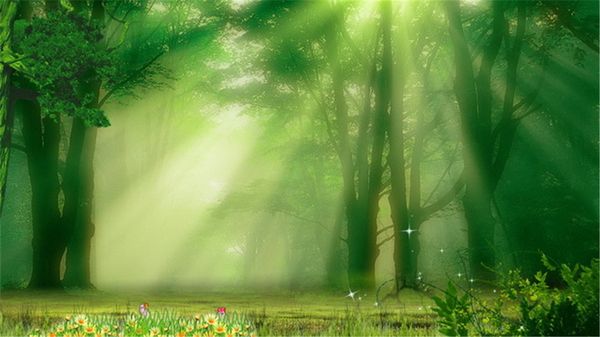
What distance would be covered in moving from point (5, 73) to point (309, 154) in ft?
67.3

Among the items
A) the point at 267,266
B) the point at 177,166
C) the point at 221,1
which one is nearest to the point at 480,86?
the point at 221,1

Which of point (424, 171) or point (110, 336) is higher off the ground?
point (424, 171)

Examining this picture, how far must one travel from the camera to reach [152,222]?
112ft

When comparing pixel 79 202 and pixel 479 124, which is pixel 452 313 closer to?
pixel 479 124

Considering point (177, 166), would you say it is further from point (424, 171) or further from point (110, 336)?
point (110, 336)

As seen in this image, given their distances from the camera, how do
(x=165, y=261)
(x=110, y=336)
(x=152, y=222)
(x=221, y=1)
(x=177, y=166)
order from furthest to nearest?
1. (x=165, y=261)
2. (x=177, y=166)
3. (x=152, y=222)
4. (x=221, y=1)
5. (x=110, y=336)

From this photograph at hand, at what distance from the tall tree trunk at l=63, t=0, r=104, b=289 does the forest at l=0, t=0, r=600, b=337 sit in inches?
2.3

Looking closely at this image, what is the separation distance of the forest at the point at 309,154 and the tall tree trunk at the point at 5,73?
0.13 feet

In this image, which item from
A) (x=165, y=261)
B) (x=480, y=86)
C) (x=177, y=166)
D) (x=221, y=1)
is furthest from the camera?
(x=165, y=261)

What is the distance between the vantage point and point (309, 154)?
3325 centimetres

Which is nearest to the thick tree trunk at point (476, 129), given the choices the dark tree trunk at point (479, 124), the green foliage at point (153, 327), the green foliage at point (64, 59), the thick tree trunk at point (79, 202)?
Answer: the dark tree trunk at point (479, 124)

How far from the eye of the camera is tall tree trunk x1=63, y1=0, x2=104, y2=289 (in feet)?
66.6

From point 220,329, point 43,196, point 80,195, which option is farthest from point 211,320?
point 80,195

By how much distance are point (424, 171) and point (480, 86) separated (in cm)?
1910
